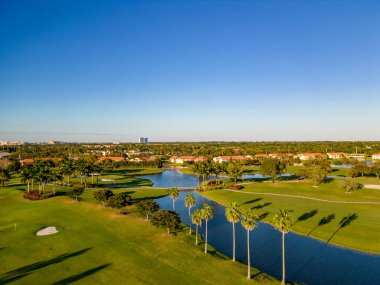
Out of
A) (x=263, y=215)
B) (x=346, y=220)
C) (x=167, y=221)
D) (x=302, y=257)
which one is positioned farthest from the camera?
(x=263, y=215)

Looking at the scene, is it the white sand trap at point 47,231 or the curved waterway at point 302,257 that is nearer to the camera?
the curved waterway at point 302,257

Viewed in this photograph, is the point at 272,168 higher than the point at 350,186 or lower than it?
higher

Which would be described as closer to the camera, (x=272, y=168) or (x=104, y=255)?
(x=104, y=255)

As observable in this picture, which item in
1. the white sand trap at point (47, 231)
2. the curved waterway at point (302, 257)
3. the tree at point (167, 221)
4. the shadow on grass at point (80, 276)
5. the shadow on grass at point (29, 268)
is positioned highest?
the tree at point (167, 221)

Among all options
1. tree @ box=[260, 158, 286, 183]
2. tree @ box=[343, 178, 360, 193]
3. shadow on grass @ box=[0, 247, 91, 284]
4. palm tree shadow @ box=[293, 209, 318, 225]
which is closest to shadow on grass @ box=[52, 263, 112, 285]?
shadow on grass @ box=[0, 247, 91, 284]

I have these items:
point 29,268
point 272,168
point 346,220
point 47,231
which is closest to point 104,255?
point 29,268

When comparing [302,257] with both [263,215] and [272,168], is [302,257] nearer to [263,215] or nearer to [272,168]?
[263,215]

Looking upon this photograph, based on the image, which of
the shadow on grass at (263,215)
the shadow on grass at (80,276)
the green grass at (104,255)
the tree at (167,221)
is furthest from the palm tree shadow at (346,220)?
the shadow on grass at (80,276)

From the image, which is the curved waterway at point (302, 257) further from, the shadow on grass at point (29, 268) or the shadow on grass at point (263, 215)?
the shadow on grass at point (29, 268)
